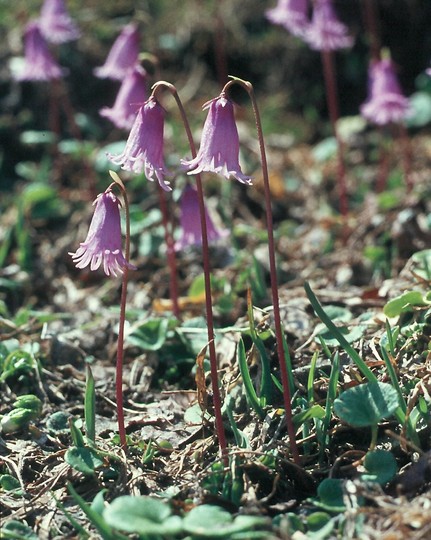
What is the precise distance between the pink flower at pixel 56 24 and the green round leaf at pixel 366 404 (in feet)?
9.56

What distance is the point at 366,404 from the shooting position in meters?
2.45

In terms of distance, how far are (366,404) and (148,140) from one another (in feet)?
3.17

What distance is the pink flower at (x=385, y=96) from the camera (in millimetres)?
4426

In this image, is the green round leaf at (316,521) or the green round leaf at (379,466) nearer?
the green round leaf at (316,521)

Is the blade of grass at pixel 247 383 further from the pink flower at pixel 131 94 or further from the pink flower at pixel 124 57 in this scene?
the pink flower at pixel 124 57

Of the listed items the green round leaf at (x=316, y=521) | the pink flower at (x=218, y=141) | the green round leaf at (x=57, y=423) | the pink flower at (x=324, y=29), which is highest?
the pink flower at (x=324, y=29)

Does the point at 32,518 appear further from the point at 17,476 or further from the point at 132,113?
the point at 132,113

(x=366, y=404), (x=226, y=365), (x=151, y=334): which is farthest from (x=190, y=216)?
(x=366, y=404)

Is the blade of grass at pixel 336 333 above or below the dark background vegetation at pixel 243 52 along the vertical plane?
below

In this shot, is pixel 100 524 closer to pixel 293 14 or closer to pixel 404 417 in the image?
pixel 404 417

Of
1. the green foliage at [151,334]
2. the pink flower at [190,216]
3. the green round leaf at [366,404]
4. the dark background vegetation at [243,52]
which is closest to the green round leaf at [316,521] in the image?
→ the green round leaf at [366,404]

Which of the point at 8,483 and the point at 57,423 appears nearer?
the point at 8,483

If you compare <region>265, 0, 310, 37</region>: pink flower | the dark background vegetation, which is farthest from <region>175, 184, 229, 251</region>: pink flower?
the dark background vegetation

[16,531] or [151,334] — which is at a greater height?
[151,334]
